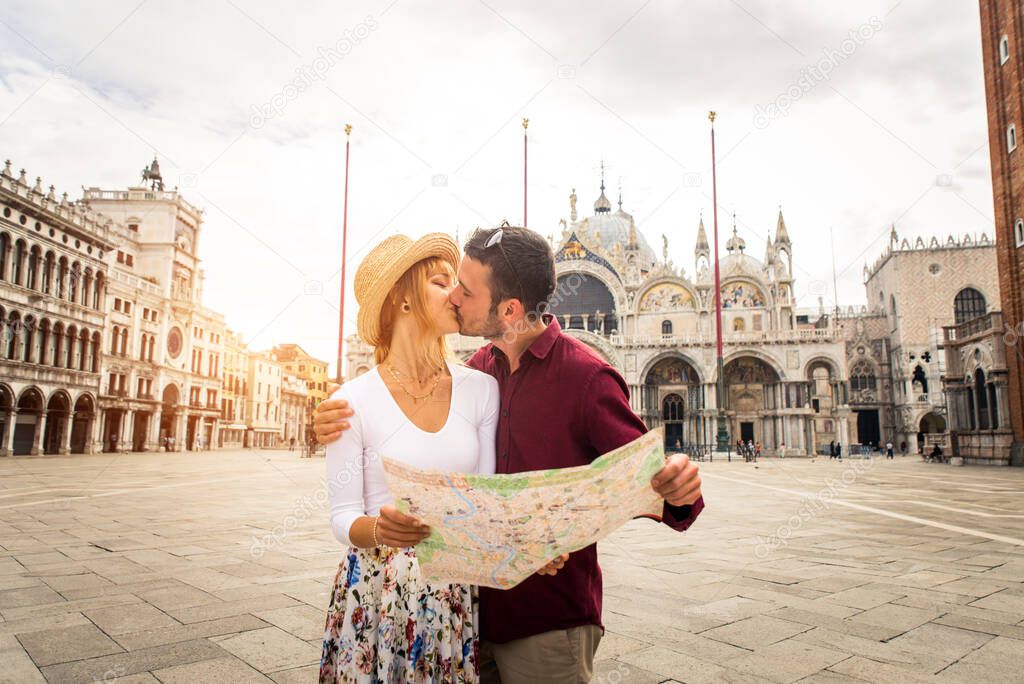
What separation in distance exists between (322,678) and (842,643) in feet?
10.3

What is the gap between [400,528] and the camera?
1.48m

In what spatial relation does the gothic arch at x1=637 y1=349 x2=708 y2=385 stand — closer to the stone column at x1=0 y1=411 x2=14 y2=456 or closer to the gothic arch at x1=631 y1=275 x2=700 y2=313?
the gothic arch at x1=631 y1=275 x2=700 y2=313

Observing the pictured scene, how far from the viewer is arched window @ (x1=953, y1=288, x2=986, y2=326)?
45656mm

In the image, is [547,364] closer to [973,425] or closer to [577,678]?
[577,678]

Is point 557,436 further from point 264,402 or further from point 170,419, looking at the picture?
point 264,402

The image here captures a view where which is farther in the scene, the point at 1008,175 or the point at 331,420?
the point at 1008,175

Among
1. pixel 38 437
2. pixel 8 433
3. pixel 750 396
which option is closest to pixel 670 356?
pixel 750 396

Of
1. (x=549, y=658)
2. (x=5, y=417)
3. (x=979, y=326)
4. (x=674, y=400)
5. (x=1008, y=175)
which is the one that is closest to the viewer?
(x=549, y=658)

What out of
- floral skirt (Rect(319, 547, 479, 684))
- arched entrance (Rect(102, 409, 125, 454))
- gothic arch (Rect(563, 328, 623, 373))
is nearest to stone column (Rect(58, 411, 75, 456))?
arched entrance (Rect(102, 409, 125, 454))

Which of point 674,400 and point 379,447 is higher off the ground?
point 674,400

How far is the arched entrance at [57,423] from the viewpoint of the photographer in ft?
98.3

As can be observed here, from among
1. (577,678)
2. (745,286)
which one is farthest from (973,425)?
(577,678)

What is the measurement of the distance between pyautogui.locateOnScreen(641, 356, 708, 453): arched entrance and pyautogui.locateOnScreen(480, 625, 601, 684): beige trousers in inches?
1536

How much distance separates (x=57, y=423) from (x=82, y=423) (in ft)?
6.97
